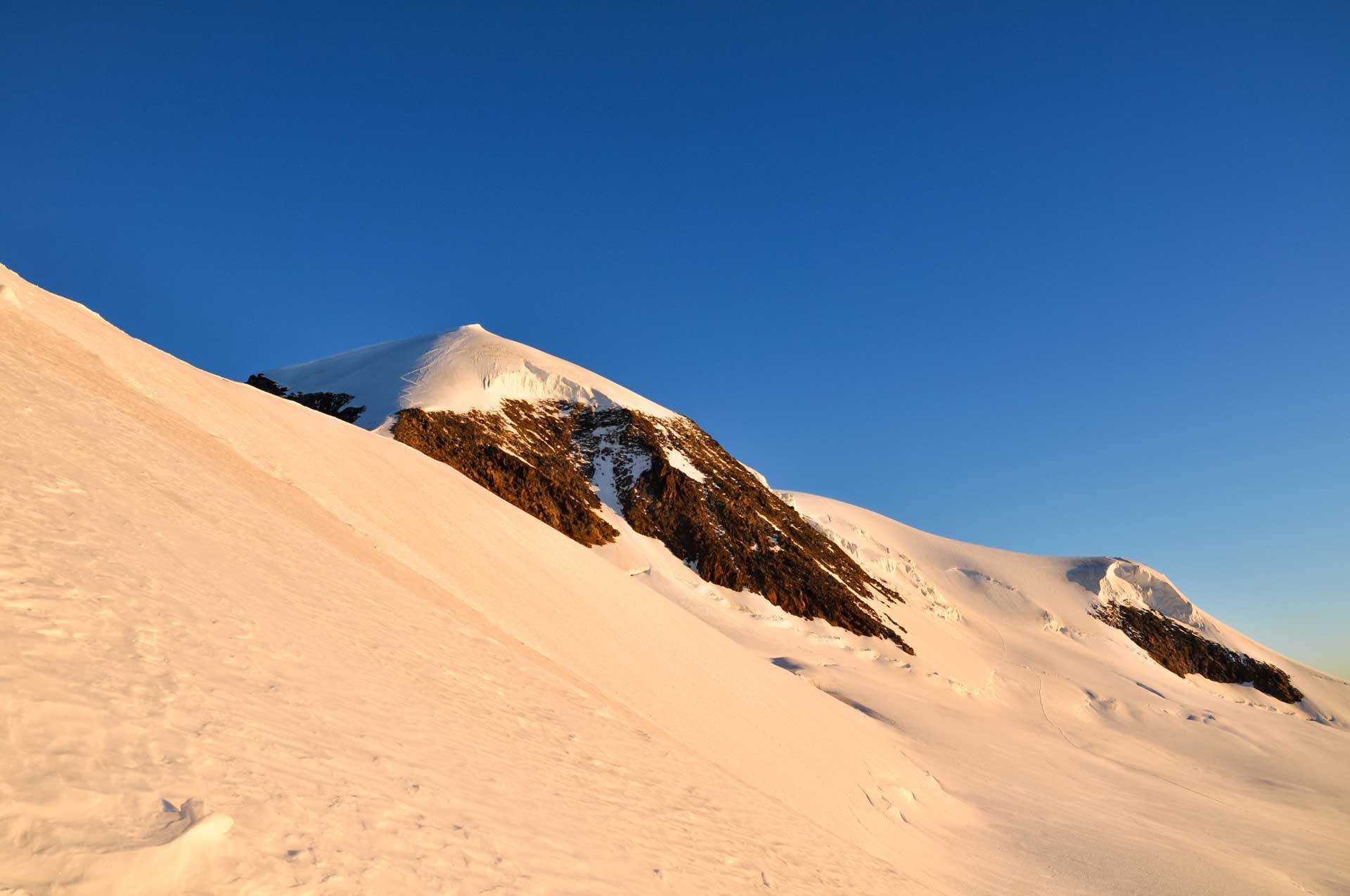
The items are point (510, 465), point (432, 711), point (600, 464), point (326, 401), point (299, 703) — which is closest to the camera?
point (299, 703)

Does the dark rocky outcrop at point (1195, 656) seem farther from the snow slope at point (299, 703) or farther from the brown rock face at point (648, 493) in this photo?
the snow slope at point (299, 703)

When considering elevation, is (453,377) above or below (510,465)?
above

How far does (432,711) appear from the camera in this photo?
6.22 metres

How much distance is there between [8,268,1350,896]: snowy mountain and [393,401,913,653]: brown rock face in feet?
1.56

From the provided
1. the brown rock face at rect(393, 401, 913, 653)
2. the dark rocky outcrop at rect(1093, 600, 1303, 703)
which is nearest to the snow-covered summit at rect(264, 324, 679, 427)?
the brown rock face at rect(393, 401, 913, 653)

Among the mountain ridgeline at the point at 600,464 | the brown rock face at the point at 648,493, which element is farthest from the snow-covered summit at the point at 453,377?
the brown rock face at the point at 648,493

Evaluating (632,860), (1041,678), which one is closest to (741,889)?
(632,860)

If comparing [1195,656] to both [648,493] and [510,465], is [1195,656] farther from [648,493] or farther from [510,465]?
[510,465]

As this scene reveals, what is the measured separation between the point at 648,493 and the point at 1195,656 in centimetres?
4957

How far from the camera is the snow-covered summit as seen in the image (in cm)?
3816

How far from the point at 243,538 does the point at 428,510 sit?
7.29 meters

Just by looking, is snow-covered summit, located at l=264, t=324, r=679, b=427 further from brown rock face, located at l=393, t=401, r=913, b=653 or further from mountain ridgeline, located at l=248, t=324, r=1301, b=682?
brown rock face, located at l=393, t=401, r=913, b=653

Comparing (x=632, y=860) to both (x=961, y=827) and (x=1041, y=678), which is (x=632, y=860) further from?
(x=1041, y=678)

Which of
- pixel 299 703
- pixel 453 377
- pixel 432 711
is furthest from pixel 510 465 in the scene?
pixel 299 703
